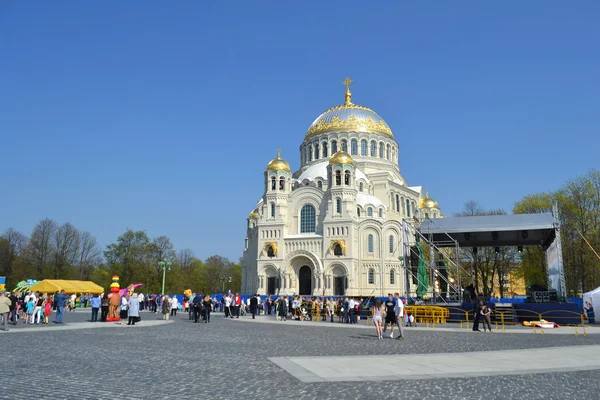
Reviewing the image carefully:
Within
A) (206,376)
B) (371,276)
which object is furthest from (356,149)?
(206,376)

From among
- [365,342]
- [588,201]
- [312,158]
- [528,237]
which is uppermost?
[312,158]

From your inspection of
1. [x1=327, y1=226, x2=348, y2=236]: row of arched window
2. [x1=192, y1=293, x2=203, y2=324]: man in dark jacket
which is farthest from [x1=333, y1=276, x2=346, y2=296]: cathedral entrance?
[x1=192, y1=293, x2=203, y2=324]: man in dark jacket

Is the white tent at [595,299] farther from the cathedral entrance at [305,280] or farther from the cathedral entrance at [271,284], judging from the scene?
the cathedral entrance at [271,284]

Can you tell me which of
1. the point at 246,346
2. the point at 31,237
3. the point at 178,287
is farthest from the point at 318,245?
the point at 246,346

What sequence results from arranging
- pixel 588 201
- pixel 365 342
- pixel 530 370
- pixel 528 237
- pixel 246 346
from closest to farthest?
1. pixel 530 370
2. pixel 246 346
3. pixel 365 342
4. pixel 528 237
5. pixel 588 201

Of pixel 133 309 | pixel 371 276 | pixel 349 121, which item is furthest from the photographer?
pixel 349 121

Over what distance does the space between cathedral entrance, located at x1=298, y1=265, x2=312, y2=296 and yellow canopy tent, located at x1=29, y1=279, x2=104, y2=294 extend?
69.8 feet

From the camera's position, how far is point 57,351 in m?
11.6

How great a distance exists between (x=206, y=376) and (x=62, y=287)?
40718 millimetres

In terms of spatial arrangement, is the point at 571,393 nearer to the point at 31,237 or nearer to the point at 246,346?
the point at 246,346

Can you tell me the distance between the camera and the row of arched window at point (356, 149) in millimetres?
65188

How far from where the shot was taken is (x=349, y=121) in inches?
2601

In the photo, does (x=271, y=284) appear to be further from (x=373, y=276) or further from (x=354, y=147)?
(x=354, y=147)

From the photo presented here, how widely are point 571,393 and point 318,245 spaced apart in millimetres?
46796
